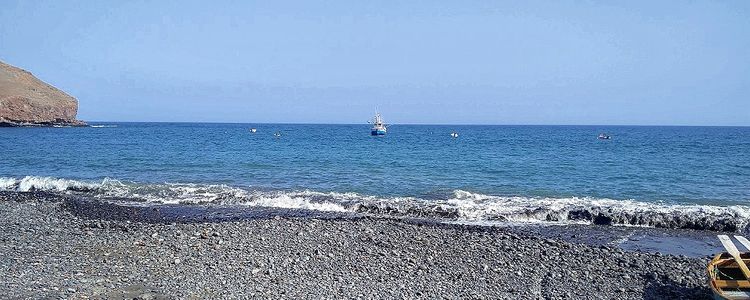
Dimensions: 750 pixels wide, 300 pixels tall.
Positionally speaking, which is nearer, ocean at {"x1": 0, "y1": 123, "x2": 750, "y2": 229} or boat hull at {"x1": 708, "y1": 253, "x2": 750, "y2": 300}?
boat hull at {"x1": 708, "y1": 253, "x2": 750, "y2": 300}

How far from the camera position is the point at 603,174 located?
3391cm

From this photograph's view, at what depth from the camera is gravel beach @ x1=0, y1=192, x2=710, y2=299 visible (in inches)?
400

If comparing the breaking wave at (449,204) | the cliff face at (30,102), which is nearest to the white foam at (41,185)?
the breaking wave at (449,204)

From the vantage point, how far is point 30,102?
390 feet

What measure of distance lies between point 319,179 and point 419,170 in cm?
834

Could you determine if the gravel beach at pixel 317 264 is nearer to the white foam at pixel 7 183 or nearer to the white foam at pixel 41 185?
the white foam at pixel 41 185

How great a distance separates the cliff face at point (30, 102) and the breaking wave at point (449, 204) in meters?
106

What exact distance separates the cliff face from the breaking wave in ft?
348

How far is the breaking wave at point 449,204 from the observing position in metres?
18.6

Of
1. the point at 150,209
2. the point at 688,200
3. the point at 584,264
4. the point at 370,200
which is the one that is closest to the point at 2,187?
the point at 150,209

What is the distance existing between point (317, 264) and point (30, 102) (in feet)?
442

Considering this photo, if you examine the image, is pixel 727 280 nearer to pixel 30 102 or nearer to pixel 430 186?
pixel 430 186

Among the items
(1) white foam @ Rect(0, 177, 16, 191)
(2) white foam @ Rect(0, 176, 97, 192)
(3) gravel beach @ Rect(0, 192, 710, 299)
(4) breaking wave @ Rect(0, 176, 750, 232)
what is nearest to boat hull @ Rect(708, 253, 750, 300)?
(3) gravel beach @ Rect(0, 192, 710, 299)

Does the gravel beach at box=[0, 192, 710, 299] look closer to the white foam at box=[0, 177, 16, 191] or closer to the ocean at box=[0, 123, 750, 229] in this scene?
the ocean at box=[0, 123, 750, 229]
